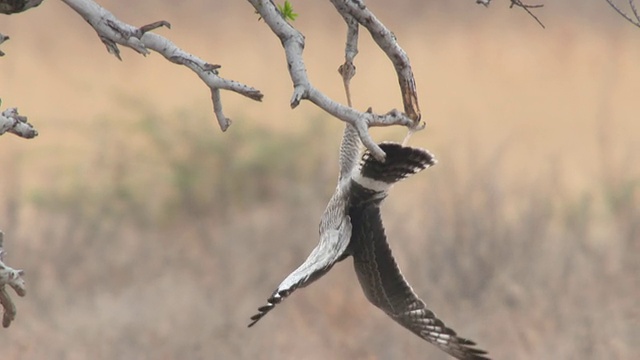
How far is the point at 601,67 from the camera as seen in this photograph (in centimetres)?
1548

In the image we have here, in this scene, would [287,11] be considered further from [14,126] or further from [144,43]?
[14,126]

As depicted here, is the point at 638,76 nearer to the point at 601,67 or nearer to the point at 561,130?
the point at 601,67

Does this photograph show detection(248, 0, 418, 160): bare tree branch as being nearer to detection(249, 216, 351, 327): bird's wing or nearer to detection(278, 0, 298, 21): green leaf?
detection(278, 0, 298, 21): green leaf

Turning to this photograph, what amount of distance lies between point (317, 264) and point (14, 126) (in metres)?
0.83

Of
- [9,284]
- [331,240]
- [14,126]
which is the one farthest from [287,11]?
[9,284]

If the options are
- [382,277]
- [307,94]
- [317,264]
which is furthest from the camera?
[382,277]

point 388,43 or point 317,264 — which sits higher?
point 388,43

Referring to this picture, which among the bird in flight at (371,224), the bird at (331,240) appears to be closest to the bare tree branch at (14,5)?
the bird at (331,240)

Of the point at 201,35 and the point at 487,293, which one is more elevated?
the point at 201,35

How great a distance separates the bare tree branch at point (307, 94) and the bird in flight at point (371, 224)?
0.36m

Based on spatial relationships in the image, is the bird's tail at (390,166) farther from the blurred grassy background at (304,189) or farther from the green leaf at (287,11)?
the blurred grassy background at (304,189)

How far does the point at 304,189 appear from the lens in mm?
11109

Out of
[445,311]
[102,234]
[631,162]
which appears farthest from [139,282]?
[631,162]

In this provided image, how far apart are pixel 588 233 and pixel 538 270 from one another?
1.05 metres
